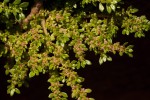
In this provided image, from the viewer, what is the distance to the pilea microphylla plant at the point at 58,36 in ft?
4.11

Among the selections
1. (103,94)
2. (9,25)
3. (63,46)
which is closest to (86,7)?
(63,46)

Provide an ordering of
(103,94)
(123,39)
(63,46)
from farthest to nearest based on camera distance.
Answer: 1. (123,39)
2. (103,94)
3. (63,46)

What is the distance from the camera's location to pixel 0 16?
129cm

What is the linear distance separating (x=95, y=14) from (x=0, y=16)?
1.20 ft

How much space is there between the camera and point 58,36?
4.18 feet

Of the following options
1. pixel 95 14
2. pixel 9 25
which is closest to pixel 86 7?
pixel 95 14

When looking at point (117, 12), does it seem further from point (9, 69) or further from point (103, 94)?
point (103, 94)

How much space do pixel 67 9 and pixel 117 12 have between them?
20 centimetres

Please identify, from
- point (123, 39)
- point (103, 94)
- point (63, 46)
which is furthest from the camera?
point (123, 39)

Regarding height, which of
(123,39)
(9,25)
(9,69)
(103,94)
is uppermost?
(123,39)

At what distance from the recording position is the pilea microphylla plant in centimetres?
125

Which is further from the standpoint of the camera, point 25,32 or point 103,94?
point 103,94

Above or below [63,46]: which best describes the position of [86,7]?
above

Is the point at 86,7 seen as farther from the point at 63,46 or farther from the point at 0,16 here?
the point at 0,16
